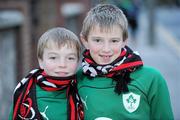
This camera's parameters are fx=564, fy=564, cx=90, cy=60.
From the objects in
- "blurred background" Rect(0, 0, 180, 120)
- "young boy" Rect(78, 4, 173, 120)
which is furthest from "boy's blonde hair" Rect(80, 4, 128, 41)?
"blurred background" Rect(0, 0, 180, 120)

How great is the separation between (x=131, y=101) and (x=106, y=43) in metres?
0.34

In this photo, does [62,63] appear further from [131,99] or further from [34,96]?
[131,99]

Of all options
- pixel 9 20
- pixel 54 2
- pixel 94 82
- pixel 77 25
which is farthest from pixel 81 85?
pixel 77 25

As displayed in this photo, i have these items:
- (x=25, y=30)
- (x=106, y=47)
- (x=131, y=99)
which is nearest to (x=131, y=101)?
(x=131, y=99)

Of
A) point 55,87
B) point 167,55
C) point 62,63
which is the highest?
point 62,63

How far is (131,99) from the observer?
3.00 meters

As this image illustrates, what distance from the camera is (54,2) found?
30.0 feet

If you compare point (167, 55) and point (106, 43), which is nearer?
point (106, 43)

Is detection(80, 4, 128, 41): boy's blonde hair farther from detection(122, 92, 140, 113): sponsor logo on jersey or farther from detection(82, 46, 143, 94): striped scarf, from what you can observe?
detection(122, 92, 140, 113): sponsor logo on jersey

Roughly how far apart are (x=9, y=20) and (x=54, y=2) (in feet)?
4.73

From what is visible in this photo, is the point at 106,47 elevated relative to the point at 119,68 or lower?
elevated

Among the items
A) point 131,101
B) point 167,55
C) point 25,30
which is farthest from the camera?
point 167,55

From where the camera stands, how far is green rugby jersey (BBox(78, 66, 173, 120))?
9.89ft

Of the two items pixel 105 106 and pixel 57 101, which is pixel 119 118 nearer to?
pixel 105 106
